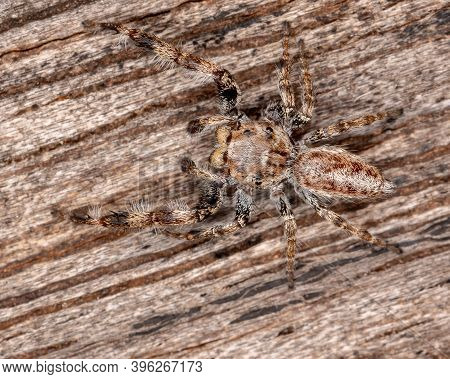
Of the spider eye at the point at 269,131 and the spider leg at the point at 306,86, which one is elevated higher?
the spider leg at the point at 306,86

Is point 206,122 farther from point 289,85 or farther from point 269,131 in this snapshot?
point 289,85

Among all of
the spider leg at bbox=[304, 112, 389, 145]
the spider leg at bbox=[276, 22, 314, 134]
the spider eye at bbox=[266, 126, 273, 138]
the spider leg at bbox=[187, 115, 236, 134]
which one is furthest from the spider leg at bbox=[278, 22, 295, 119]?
the spider leg at bbox=[187, 115, 236, 134]

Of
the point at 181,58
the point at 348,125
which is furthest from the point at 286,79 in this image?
the point at 181,58

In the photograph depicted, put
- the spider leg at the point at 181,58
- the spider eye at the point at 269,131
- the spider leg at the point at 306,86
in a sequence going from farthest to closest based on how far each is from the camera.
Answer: the spider eye at the point at 269,131 → the spider leg at the point at 306,86 → the spider leg at the point at 181,58

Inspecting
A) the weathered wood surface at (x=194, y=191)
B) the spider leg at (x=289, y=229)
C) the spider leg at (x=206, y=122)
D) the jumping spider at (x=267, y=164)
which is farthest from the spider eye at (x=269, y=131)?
the spider leg at (x=289, y=229)

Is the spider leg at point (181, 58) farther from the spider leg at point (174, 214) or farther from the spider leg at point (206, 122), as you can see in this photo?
the spider leg at point (174, 214)

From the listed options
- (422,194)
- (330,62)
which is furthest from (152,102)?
A: (422,194)
